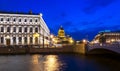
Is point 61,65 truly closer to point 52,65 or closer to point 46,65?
point 52,65

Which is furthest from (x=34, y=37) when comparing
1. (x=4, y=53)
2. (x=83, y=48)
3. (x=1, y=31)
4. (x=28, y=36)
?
(x=83, y=48)

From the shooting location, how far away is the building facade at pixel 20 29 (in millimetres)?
92750

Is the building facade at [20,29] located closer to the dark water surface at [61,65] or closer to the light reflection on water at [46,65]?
the light reflection on water at [46,65]

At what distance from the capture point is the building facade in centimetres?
9275

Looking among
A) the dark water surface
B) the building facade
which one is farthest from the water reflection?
the building facade

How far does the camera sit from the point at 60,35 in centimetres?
18325

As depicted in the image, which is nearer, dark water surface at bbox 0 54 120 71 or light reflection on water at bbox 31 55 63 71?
light reflection on water at bbox 31 55 63 71

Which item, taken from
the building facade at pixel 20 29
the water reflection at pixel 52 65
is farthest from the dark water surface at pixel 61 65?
the building facade at pixel 20 29

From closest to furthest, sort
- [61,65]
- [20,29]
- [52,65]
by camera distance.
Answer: [52,65] → [61,65] → [20,29]

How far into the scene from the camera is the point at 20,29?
94.4m

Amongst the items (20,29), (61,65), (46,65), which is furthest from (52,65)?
(20,29)

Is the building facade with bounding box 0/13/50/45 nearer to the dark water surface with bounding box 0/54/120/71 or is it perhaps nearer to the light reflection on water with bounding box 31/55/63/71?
the light reflection on water with bounding box 31/55/63/71

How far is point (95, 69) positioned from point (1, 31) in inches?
2362

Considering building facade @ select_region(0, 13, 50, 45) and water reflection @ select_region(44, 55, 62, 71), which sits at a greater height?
building facade @ select_region(0, 13, 50, 45)
